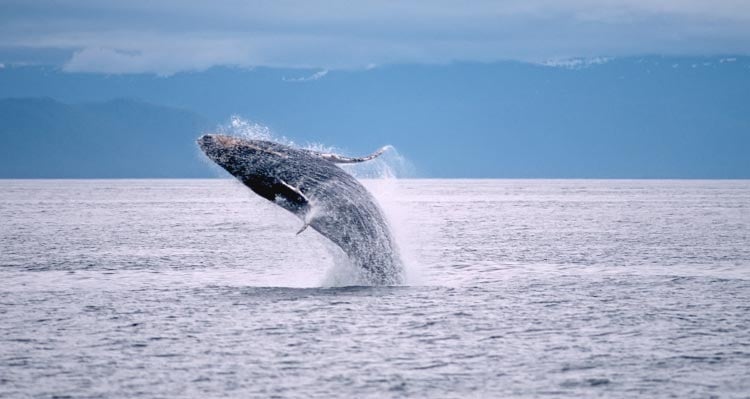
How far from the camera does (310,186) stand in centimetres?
1501

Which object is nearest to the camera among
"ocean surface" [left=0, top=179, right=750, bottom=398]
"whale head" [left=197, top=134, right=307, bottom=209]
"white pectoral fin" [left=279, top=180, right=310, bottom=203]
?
"ocean surface" [left=0, top=179, right=750, bottom=398]

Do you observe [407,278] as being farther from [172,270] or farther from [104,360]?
[104,360]

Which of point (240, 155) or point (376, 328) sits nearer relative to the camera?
point (376, 328)

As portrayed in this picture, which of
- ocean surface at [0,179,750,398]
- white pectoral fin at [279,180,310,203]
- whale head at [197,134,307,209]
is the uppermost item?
whale head at [197,134,307,209]

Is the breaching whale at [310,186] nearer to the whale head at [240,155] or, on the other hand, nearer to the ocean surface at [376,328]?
the whale head at [240,155]

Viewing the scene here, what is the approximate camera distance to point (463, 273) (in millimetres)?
22438

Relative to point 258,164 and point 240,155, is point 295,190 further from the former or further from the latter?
point 240,155

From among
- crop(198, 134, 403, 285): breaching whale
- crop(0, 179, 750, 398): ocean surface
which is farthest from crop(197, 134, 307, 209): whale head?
crop(0, 179, 750, 398): ocean surface

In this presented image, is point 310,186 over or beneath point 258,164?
beneath

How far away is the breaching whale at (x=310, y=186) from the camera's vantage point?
47.9ft

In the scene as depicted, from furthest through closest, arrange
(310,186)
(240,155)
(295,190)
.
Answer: (310,186), (240,155), (295,190)

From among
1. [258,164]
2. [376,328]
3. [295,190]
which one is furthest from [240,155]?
[376,328]

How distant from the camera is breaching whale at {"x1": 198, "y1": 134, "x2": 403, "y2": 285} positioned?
14.6m

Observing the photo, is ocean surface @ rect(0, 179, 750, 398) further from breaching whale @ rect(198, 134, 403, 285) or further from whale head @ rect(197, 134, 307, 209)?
whale head @ rect(197, 134, 307, 209)
